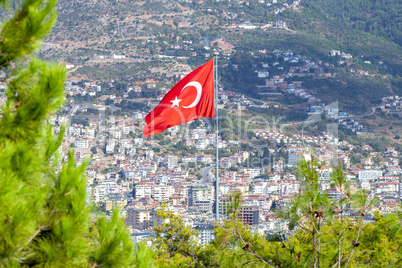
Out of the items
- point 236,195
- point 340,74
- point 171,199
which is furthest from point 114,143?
point 236,195

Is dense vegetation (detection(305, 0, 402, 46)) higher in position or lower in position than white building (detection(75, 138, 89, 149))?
higher

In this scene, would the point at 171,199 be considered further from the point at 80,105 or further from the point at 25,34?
the point at 25,34

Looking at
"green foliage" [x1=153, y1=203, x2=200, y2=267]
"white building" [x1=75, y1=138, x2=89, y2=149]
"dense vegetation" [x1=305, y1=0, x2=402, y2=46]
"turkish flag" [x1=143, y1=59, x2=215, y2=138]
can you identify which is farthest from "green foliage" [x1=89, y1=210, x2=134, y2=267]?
"dense vegetation" [x1=305, y1=0, x2=402, y2=46]

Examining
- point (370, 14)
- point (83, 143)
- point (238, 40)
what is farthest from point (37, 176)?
point (370, 14)

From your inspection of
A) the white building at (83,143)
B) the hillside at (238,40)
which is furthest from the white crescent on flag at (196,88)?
the hillside at (238,40)

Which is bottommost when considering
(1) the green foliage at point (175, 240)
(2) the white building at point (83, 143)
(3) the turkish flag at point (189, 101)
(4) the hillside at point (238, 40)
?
(1) the green foliage at point (175, 240)

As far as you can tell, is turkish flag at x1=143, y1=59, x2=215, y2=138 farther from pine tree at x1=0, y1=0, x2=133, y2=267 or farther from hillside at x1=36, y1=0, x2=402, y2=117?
hillside at x1=36, y1=0, x2=402, y2=117

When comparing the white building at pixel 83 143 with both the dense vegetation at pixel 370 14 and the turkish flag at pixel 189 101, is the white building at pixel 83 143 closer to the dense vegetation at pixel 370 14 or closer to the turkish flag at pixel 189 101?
the turkish flag at pixel 189 101
